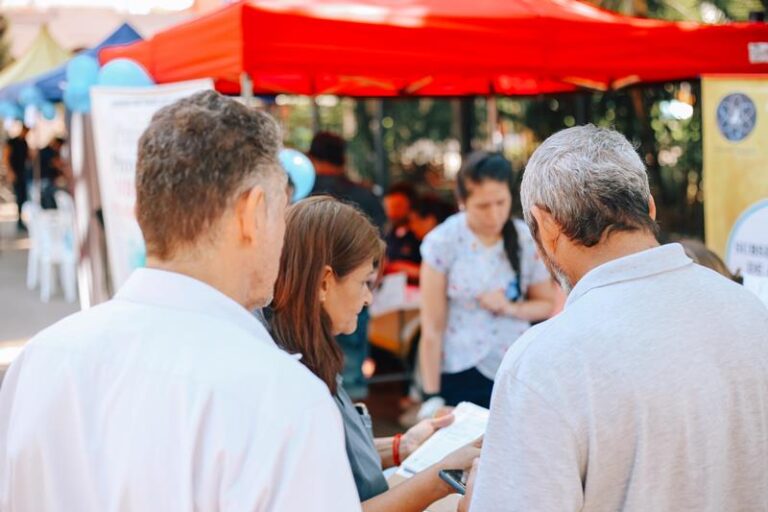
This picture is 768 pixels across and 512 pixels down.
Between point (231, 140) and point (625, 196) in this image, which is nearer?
point (231, 140)

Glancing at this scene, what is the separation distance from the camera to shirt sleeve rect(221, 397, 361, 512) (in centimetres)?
103

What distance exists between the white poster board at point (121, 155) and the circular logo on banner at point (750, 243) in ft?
7.98

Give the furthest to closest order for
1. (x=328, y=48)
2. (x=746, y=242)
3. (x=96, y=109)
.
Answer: (x=96, y=109), (x=328, y=48), (x=746, y=242)

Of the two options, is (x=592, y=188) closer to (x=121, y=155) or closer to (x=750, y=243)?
(x=750, y=243)

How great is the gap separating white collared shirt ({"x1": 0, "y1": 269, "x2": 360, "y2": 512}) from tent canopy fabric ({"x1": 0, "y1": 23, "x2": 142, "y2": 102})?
26.8ft

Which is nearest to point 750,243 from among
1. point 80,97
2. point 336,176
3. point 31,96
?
point 336,176

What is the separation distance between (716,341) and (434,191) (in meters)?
8.39

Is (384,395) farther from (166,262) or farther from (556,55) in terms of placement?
(166,262)

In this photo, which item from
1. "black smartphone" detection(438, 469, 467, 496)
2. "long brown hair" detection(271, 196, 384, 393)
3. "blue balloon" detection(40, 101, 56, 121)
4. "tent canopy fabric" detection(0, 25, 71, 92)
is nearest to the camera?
"black smartphone" detection(438, 469, 467, 496)

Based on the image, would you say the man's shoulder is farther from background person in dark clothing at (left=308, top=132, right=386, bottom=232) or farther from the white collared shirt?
background person in dark clothing at (left=308, top=132, right=386, bottom=232)

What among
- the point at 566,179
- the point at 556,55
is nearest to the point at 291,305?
the point at 566,179

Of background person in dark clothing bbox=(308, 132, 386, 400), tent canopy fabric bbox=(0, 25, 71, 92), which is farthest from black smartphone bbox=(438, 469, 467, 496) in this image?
tent canopy fabric bbox=(0, 25, 71, 92)

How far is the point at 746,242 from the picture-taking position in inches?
140

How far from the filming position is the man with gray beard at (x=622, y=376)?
1.37 meters
